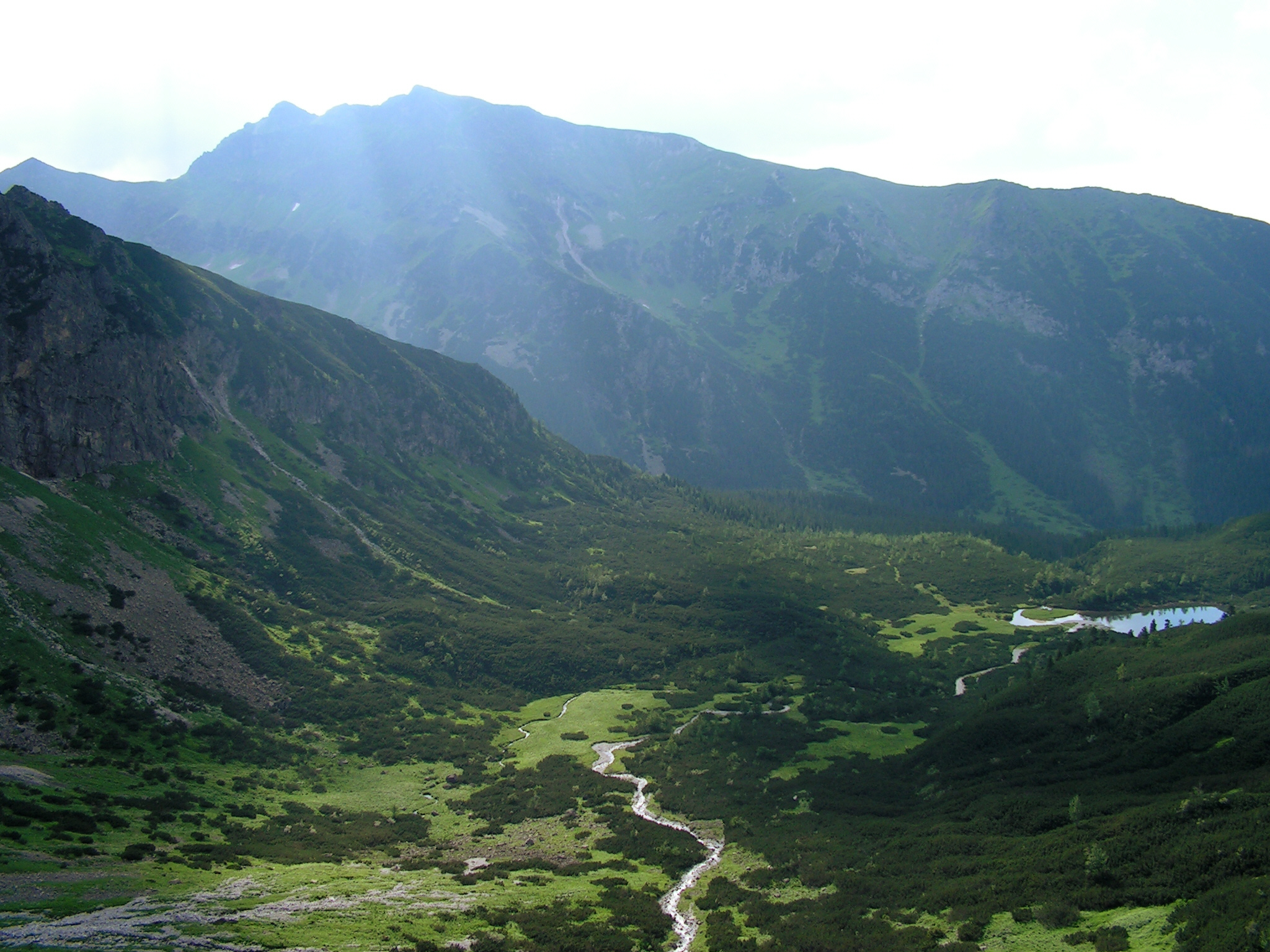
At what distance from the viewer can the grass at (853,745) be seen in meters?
107

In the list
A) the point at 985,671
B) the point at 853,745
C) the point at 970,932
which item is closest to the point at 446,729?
the point at 853,745

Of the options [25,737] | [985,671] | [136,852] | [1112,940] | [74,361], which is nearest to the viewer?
[1112,940]

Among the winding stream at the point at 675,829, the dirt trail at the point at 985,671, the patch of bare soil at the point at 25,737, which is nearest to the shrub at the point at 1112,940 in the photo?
the winding stream at the point at 675,829

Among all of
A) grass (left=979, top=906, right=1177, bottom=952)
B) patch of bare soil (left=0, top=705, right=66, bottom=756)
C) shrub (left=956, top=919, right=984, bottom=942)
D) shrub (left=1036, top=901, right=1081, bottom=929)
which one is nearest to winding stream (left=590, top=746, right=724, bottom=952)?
shrub (left=956, top=919, right=984, bottom=942)

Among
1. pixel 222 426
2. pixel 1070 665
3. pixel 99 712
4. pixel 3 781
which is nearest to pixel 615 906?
pixel 3 781

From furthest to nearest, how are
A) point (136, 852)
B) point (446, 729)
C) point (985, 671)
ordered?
point (985, 671) < point (446, 729) < point (136, 852)

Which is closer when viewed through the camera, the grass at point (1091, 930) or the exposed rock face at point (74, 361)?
the grass at point (1091, 930)

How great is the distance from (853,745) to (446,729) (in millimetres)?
63961

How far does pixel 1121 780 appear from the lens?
2625 inches

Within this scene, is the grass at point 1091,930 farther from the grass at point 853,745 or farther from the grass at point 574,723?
the grass at point 574,723

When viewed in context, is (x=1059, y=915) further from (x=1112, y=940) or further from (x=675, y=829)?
(x=675, y=829)

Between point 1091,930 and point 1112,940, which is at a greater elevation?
point 1112,940

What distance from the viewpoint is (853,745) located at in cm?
11688

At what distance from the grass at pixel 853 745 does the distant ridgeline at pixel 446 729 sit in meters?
0.82
